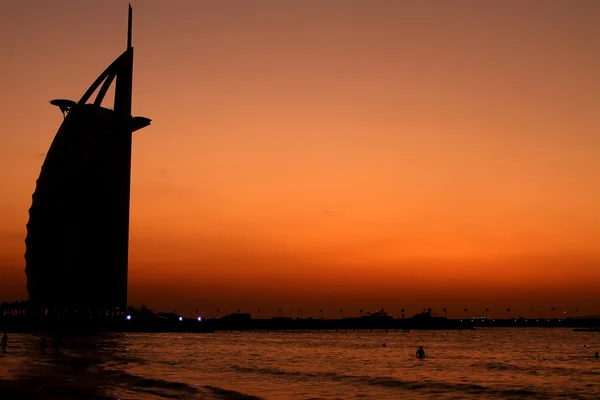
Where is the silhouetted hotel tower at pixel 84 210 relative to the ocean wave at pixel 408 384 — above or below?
above

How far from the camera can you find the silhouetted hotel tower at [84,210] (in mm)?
97938

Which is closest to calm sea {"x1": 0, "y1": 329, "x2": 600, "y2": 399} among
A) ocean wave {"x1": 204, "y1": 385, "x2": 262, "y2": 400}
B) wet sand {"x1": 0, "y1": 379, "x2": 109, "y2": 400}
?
ocean wave {"x1": 204, "y1": 385, "x2": 262, "y2": 400}

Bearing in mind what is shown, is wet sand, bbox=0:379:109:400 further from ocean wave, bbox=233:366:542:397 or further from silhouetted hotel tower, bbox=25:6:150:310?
silhouetted hotel tower, bbox=25:6:150:310

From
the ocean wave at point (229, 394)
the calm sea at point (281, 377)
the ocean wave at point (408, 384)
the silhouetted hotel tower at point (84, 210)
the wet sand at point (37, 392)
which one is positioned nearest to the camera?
the wet sand at point (37, 392)

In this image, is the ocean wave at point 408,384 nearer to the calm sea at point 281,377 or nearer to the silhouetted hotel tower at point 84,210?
the calm sea at point 281,377

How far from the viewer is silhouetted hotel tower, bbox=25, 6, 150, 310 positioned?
9794cm

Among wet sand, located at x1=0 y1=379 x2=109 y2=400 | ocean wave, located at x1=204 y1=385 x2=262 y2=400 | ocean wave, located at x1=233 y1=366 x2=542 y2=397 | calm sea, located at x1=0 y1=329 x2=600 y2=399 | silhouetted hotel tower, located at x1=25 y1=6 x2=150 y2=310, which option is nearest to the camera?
wet sand, located at x1=0 y1=379 x2=109 y2=400

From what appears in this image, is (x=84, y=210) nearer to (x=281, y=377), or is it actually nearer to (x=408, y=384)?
(x=281, y=377)

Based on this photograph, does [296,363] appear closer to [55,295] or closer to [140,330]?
[55,295]

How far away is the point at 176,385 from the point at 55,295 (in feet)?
217

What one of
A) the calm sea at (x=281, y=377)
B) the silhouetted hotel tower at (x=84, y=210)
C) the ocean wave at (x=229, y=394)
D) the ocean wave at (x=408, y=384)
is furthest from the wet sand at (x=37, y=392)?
the silhouetted hotel tower at (x=84, y=210)

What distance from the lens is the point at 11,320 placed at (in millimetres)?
111188

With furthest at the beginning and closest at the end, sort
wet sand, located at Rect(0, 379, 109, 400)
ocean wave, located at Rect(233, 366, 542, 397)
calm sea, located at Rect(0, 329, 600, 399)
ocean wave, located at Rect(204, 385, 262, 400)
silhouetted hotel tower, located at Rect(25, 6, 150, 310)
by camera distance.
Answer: silhouetted hotel tower, located at Rect(25, 6, 150, 310) → ocean wave, located at Rect(233, 366, 542, 397) → calm sea, located at Rect(0, 329, 600, 399) → ocean wave, located at Rect(204, 385, 262, 400) → wet sand, located at Rect(0, 379, 109, 400)

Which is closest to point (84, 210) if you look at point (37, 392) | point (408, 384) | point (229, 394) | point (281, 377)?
point (281, 377)
